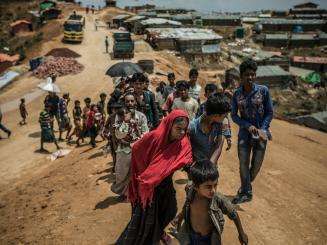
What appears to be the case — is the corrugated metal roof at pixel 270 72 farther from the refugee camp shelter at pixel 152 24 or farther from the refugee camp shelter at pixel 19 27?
the refugee camp shelter at pixel 19 27

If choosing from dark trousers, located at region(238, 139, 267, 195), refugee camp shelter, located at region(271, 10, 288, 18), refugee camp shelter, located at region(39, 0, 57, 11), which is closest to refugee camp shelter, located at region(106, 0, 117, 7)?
refugee camp shelter, located at region(39, 0, 57, 11)

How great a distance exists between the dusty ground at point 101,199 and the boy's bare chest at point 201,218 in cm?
163

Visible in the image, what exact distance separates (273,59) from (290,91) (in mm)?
7003

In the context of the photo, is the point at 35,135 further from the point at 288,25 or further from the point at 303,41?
the point at 288,25

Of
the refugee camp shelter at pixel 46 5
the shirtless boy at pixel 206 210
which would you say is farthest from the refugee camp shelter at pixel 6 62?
the shirtless boy at pixel 206 210

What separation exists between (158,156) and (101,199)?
316 centimetres

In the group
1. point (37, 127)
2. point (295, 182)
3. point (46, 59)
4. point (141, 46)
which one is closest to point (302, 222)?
point (295, 182)

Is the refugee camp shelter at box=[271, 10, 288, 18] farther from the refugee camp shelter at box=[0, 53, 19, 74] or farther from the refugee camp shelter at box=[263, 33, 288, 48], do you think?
the refugee camp shelter at box=[0, 53, 19, 74]

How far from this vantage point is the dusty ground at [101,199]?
5.51 meters

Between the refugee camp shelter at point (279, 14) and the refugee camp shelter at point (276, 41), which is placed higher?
the refugee camp shelter at point (279, 14)

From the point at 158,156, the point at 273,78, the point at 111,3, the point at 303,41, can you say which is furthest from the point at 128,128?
the point at 111,3

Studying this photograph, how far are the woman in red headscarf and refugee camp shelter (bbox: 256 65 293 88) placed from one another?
32333 millimetres

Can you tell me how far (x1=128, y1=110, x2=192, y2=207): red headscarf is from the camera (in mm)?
3797

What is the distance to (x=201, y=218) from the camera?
11.4 ft
